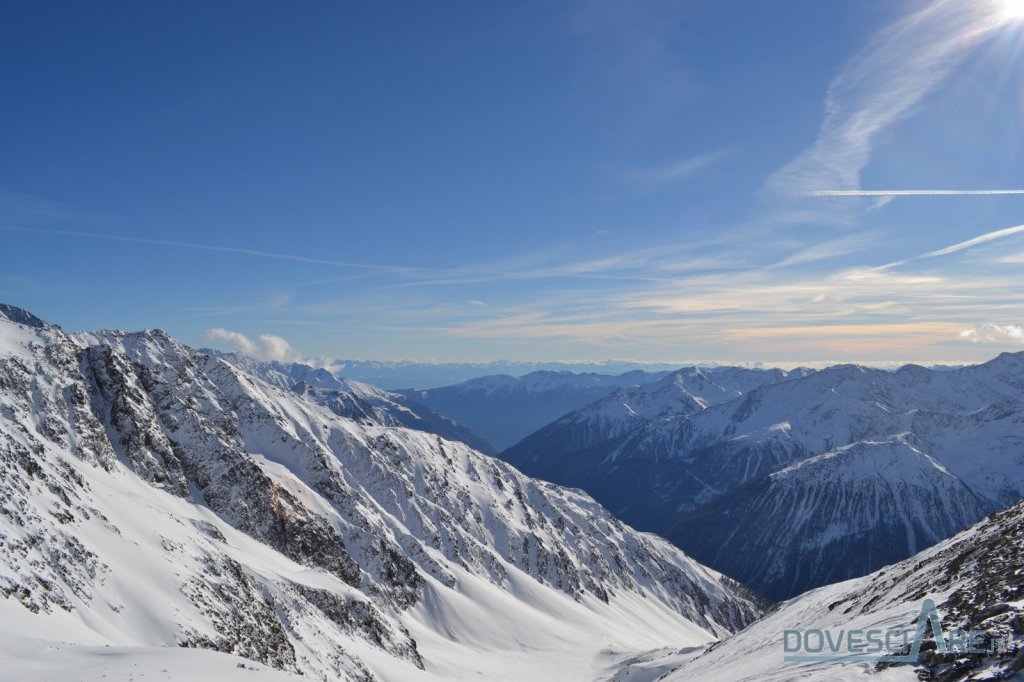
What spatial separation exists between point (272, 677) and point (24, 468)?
46.8m

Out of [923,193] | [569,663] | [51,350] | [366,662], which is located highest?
[923,193]

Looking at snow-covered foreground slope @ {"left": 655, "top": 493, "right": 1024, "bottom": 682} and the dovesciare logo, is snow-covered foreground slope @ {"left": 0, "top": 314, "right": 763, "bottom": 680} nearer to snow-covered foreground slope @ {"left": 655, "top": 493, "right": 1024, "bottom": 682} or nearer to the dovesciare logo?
snow-covered foreground slope @ {"left": 655, "top": 493, "right": 1024, "bottom": 682}

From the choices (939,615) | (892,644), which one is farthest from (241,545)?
(939,615)

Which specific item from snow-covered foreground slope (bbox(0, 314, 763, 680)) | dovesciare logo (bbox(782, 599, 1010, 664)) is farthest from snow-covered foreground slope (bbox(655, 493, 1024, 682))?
snow-covered foreground slope (bbox(0, 314, 763, 680))

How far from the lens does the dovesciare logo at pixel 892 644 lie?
773 inches

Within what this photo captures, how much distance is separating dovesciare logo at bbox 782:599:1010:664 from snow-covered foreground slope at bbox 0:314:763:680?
95.5ft

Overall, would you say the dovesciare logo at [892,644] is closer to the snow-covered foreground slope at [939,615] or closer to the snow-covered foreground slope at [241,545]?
the snow-covered foreground slope at [939,615]

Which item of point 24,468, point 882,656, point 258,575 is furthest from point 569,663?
point 882,656

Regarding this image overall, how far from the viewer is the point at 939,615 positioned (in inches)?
999

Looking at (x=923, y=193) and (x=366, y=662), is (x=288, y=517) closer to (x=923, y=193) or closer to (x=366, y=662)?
(x=366, y=662)

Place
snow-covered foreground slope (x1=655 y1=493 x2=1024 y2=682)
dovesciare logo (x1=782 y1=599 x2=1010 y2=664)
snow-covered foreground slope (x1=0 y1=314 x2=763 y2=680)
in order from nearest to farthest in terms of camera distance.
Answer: snow-covered foreground slope (x1=655 y1=493 x2=1024 y2=682), dovesciare logo (x1=782 y1=599 x2=1010 y2=664), snow-covered foreground slope (x1=0 y1=314 x2=763 y2=680)

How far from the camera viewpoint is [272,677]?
2750 centimetres

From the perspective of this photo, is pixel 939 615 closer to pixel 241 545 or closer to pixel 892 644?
pixel 892 644

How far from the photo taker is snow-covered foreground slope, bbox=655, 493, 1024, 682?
61.8 ft
